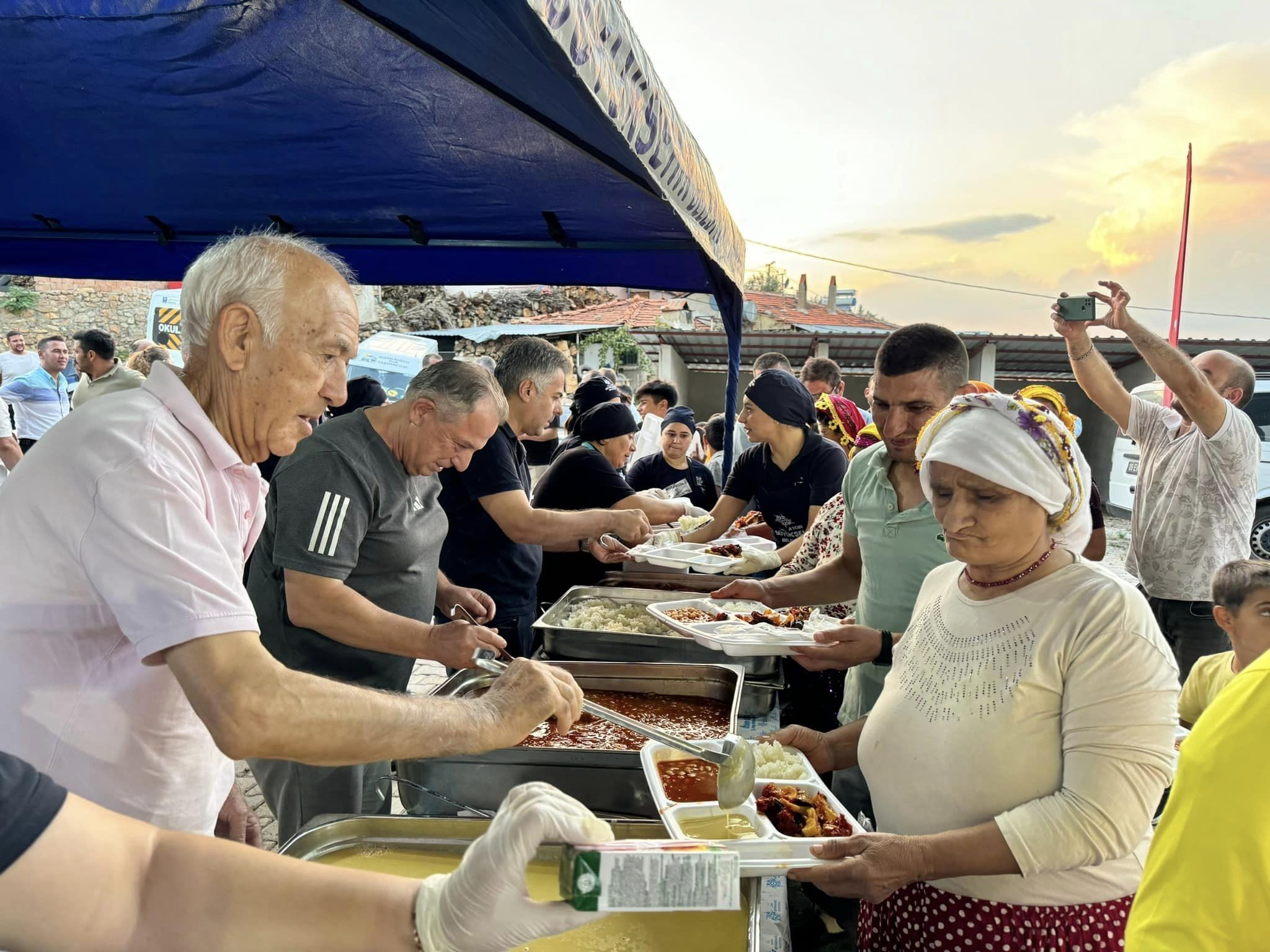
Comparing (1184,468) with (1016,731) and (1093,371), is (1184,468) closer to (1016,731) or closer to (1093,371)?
(1093,371)

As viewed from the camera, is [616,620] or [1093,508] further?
[616,620]

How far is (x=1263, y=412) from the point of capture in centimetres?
798

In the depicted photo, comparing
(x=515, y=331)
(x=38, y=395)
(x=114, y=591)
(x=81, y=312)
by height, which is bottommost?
(x=38, y=395)

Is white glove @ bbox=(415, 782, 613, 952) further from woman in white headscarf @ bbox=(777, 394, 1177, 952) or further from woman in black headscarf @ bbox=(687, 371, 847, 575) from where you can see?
woman in black headscarf @ bbox=(687, 371, 847, 575)

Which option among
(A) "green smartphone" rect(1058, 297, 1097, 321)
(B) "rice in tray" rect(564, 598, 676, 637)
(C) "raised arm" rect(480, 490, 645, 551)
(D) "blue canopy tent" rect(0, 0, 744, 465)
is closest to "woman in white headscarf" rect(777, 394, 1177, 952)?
(D) "blue canopy tent" rect(0, 0, 744, 465)

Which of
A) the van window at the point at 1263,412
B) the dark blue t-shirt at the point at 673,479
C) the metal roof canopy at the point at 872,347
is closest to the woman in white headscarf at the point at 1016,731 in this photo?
the dark blue t-shirt at the point at 673,479

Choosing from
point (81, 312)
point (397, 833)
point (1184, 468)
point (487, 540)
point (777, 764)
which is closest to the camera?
point (397, 833)

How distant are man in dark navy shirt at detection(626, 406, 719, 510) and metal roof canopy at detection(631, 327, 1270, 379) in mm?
8068

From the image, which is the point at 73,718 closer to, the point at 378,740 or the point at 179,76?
the point at 378,740

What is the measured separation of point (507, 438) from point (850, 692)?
4.89 feet

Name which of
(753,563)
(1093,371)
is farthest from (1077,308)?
(753,563)

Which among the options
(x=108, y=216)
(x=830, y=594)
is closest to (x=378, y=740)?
(x=830, y=594)

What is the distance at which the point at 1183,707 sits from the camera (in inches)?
103

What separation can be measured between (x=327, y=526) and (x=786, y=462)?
2372mm
